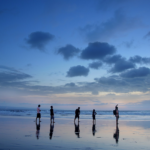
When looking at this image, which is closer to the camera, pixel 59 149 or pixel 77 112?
pixel 59 149

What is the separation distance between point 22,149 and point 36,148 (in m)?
0.68

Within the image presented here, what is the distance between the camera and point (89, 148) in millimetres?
9320

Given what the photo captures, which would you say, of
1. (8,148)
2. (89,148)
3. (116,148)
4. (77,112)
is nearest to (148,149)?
(116,148)

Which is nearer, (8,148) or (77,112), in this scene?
(8,148)

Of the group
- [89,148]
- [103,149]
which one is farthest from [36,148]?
[103,149]

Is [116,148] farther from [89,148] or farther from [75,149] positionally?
[75,149]

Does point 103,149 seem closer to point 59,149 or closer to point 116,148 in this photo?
point 116,148

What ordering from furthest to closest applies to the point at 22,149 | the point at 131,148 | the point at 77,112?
the point at 77,112, the point at 131,148, the point at 22,149

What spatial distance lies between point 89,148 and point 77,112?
16141mm

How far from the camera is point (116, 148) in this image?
9.48m

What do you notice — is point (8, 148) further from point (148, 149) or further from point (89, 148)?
point (148, 149)

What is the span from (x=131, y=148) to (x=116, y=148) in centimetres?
82

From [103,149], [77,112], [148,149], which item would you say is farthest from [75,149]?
[77,112]

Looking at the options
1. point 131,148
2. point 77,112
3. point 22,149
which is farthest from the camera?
point 77,112
